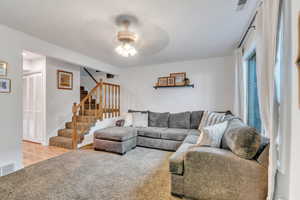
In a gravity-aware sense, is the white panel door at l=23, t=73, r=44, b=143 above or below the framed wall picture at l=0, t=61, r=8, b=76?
below

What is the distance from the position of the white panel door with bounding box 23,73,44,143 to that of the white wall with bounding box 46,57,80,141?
0.19 metres

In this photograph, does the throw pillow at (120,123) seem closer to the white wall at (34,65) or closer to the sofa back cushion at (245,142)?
the white wall at (34,65)

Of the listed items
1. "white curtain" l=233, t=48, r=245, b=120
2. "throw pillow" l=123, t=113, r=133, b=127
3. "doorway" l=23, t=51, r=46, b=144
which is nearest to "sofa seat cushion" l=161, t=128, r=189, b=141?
"throw pillow" l=123, t=113, r=133, b=127

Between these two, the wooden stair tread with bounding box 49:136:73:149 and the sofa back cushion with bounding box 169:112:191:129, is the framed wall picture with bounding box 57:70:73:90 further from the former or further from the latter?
the sofa back cushion with bounding box 169:112:191:129

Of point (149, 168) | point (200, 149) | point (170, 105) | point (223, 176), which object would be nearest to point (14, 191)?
point (149, 168)

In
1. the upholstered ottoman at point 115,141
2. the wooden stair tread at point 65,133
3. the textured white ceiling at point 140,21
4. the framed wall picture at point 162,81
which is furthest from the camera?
the framed wall picture at point 162,81

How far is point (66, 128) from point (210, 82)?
4554mm

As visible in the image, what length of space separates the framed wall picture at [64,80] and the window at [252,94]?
16.0 ft

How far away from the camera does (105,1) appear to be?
5.72ft

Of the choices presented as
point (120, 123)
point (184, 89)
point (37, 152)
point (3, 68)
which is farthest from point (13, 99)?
point (184, 89)

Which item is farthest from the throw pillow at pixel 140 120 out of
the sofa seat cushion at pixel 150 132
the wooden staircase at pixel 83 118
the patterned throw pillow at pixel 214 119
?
the patterned throw pillow at pixel 214 119

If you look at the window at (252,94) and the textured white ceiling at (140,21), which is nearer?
the textured white ceiling at (140,21)

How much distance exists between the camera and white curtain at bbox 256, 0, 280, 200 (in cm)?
124

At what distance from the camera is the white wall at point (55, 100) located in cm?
398
